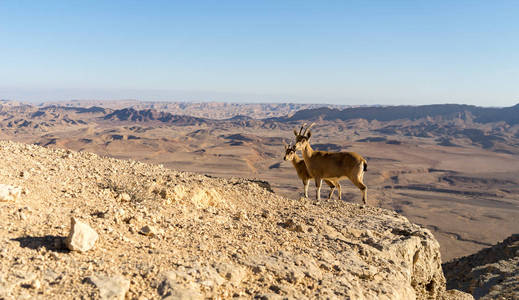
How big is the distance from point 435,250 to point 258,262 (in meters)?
5.40

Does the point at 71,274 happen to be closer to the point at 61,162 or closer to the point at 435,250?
the point at 61,162

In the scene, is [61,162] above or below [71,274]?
above

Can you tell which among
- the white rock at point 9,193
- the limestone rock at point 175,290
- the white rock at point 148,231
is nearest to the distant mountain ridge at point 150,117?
the white rock at point 9,193

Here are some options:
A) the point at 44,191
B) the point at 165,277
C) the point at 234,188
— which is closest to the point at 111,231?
the point at 165,277

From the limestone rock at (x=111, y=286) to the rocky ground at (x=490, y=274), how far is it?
33.0ft

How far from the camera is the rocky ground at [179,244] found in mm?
3699

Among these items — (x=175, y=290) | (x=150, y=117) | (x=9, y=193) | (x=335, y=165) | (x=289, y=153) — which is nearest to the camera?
(x=175, y=290)

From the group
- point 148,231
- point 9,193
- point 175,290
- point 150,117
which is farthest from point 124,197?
point 150,117

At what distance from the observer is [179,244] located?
482 centimetres

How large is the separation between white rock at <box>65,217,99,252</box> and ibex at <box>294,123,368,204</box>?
723cm

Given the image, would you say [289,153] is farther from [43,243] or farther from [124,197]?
[43,243]

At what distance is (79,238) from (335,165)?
774 centimetres

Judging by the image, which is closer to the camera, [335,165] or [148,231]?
[148,231]

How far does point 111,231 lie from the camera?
15.3ft
